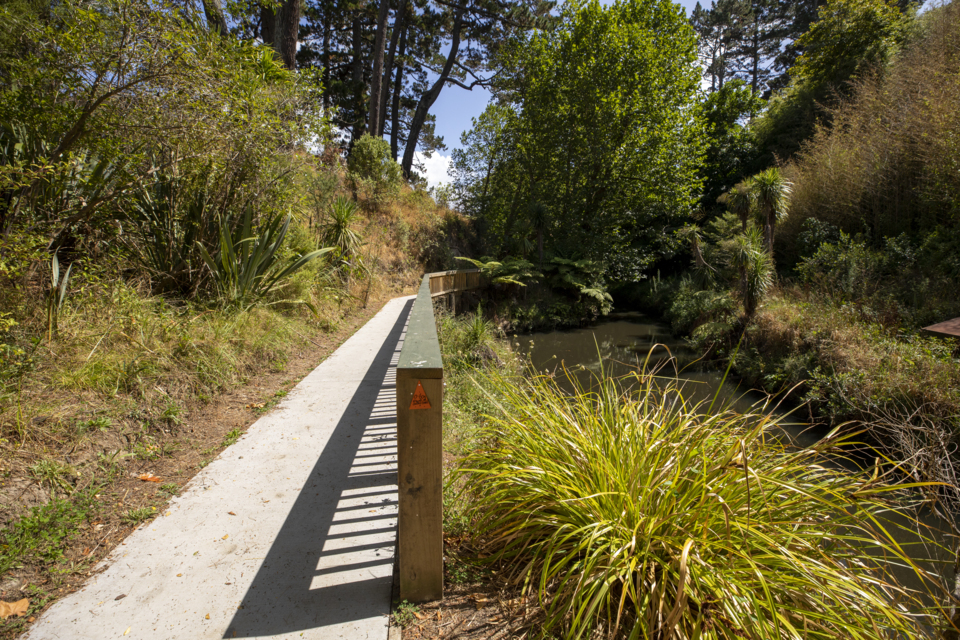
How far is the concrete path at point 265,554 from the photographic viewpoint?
1.96 m

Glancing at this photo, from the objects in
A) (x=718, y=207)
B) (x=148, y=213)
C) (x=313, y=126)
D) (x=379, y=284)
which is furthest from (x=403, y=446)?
(x=718, y=207)

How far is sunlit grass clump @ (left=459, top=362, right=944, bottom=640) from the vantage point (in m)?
1.65

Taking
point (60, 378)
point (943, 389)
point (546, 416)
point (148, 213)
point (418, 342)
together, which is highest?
point (148, 213)

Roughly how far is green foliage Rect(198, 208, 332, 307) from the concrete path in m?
2.67

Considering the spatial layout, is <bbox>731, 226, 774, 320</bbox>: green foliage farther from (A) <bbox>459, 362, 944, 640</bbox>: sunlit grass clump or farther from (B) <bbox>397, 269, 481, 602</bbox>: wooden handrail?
(B) <bbox>397, 269, 481, 602</bbox>: wooden handrail

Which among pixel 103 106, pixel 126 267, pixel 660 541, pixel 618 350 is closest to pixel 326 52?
pixel 618 350

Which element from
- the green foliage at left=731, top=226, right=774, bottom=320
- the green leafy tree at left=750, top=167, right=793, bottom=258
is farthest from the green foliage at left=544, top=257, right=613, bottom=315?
the green foliage at left=731, top=226, right=774, bottom=320

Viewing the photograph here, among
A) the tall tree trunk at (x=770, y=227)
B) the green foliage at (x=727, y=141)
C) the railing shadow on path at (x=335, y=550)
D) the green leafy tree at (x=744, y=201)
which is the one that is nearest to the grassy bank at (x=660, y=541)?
the railing shadow on path at (x=335, y=550)

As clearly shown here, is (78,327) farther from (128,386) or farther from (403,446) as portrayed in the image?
(403,446)

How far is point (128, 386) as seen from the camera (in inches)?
146

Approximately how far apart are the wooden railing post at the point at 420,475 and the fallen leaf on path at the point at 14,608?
5.67 ft

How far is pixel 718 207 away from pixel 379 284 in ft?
60.3

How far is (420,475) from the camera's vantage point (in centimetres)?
202

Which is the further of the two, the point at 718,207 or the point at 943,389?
the point at 718,207
